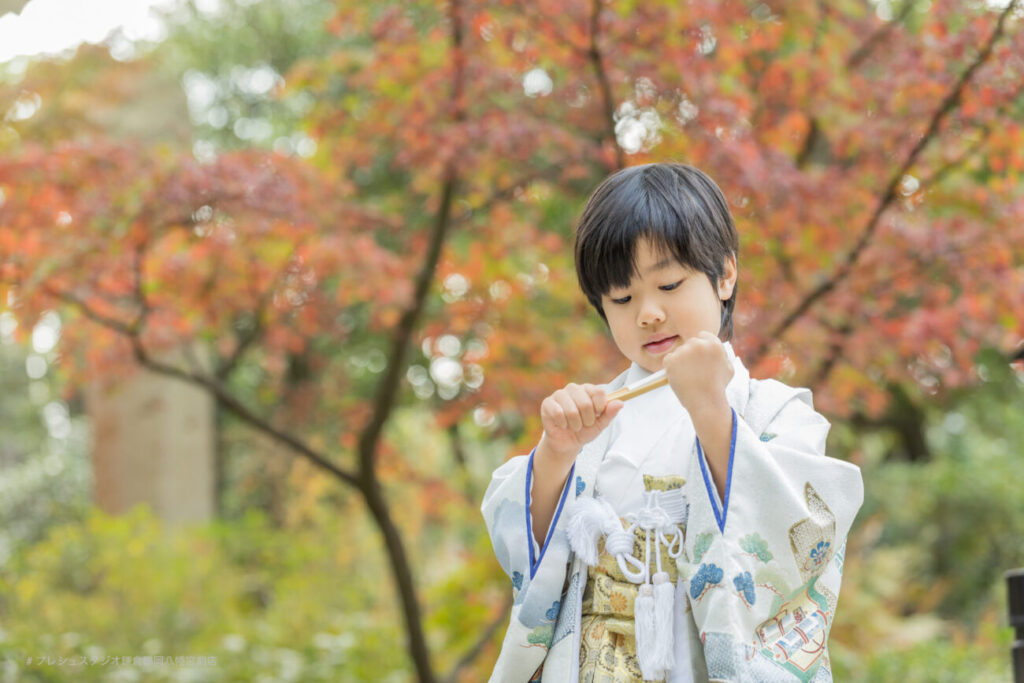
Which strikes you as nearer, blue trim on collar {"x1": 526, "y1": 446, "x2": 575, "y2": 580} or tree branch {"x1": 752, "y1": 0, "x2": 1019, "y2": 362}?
blue trim on collar {"x1": 526, "y1": 446, "x2": 575, "y2": 580}

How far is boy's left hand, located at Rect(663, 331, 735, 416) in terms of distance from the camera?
1.33 metres

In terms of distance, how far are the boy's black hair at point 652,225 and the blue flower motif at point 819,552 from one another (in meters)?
0.42

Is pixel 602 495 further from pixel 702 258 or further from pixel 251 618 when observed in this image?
pixel 251 618

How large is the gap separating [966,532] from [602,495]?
7750mm

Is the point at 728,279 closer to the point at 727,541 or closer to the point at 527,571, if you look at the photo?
the point at 727,541

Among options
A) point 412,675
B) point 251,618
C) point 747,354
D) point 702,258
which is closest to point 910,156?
point 747,354

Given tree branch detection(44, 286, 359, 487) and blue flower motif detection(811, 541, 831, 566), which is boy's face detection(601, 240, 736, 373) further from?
tree branch detection(44, 286, 359, 487)

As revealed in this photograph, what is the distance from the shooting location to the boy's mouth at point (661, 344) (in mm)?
1509

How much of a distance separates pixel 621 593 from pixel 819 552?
29 cm

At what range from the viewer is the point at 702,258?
1.48 meters

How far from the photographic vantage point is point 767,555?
1350 millimetres

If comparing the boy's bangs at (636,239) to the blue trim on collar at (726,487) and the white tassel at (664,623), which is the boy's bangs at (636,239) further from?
the white tassel at (664,623)

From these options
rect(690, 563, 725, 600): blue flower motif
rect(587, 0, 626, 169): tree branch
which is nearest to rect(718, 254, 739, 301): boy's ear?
rect(690, 563, 725, 600): blue flower motif

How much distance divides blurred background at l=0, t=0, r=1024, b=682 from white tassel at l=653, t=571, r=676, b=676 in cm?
150
